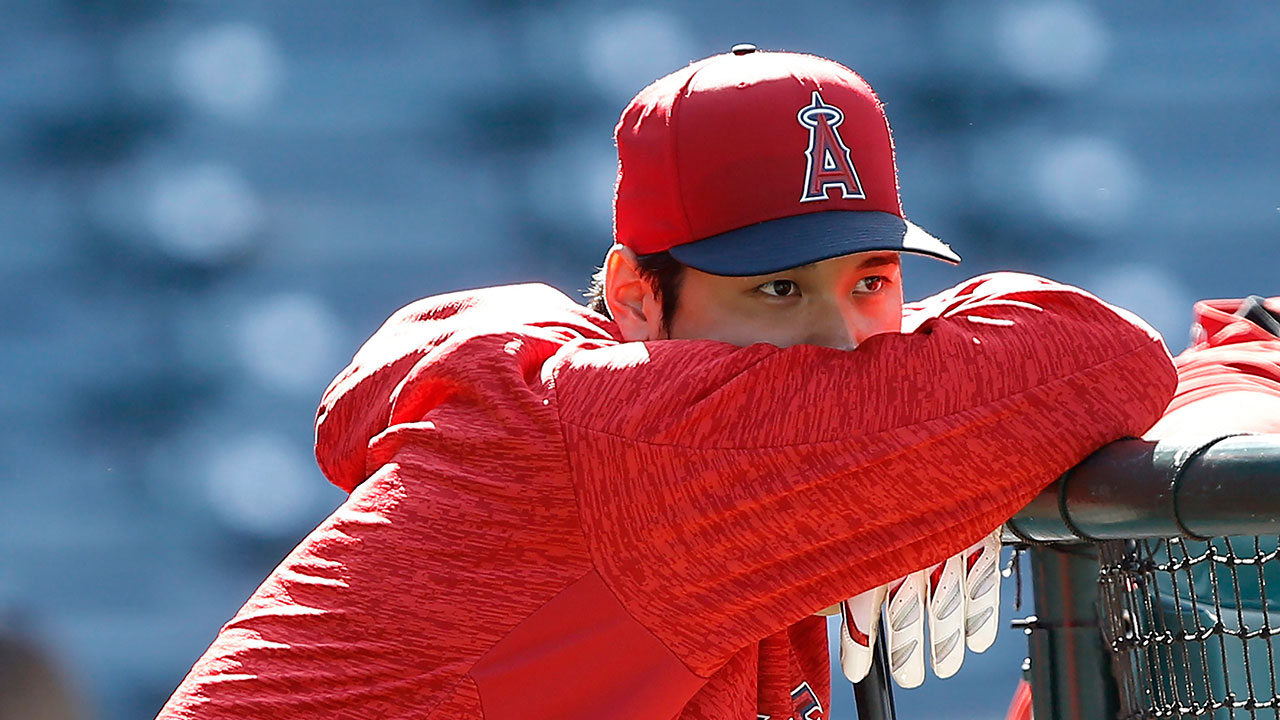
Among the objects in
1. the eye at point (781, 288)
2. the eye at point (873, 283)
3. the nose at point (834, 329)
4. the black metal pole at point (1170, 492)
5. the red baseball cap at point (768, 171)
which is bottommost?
the black metal pole at point (1170, 492)

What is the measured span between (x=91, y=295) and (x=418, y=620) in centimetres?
204

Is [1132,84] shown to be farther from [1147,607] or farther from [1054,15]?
[1147,607]

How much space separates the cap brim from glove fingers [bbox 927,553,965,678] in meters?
0.25

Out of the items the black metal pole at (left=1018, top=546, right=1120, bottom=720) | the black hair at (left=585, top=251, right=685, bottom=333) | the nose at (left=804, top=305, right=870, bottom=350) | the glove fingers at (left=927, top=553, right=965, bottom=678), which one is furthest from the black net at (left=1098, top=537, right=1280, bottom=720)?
the black hair at (left=585, top=251, right=685, bottom=333)

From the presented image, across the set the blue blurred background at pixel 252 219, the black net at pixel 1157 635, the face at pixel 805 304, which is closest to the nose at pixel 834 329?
the face at pixel 805 304

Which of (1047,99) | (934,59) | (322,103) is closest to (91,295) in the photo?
(322,103)

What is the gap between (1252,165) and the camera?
327 centimetres

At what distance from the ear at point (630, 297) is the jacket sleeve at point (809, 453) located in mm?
180

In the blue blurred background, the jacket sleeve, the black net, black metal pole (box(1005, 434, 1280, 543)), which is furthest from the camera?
the blue blurred background

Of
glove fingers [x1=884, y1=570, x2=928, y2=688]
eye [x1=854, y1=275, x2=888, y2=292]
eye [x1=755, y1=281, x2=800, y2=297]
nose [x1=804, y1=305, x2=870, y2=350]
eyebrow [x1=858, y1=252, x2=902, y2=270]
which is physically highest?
eyebrow [x1=858, y1=252, x2=902, y2=270]

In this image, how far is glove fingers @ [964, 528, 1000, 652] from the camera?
4.31 ft

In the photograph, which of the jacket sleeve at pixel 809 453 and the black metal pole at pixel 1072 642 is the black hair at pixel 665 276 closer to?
the jacket sleeve at pixel 809 453

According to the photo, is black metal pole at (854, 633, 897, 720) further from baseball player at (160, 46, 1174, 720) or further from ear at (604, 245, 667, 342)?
ear at (604, 245, 667, 342)

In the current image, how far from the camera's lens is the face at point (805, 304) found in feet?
4.13
